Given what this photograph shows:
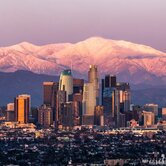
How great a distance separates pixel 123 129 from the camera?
172m

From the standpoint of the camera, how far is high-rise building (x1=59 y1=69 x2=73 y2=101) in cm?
18746

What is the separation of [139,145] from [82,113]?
46504mm

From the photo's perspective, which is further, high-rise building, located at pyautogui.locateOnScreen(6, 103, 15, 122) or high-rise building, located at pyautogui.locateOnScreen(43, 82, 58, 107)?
high-rise building, located at pyautogui.locateOnScreen(43, 82, 58, 107)

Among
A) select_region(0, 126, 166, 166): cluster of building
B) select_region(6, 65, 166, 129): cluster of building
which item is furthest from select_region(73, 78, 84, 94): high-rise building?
select_region(0, 126, 166, 166): cluster of building

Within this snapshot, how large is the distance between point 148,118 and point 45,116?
39.1 feet

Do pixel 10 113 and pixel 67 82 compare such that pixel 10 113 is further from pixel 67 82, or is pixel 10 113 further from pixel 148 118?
pixel 148 118

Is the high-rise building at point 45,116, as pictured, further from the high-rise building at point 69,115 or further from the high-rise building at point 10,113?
the high-rise building at point 10,113

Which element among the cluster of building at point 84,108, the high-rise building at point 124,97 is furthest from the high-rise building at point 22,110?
the high-rise building at point 124,97

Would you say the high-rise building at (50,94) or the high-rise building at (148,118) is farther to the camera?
the high-rise building at (50,94)

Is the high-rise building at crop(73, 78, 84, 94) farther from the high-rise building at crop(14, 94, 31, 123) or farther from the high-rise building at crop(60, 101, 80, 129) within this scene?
the high-rise building at crop(14, 94, 31, 123)

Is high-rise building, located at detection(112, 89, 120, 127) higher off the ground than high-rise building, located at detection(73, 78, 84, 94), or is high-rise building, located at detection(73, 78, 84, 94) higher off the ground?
high-rise building, located at detection(73, 78, 84, 94)

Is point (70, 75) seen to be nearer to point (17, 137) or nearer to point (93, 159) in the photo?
point (17, 137)

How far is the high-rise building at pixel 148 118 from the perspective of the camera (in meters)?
181

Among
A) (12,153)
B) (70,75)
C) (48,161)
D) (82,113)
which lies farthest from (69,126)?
(48,161)
